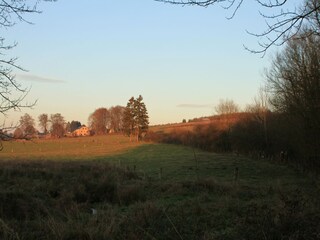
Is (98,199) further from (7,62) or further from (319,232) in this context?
(319,232)

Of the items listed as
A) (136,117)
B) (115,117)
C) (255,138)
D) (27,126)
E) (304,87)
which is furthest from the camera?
(115,117)

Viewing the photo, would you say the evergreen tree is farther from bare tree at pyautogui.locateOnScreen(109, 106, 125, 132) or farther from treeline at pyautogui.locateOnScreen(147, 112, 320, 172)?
bare tree at pyautogui.locateOnScreen(109, 106, 125, 132)

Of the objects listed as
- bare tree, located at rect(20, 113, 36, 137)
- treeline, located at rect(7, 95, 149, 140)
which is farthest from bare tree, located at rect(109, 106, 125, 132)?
bare tree, located at rect(20, 113, 36, 137)

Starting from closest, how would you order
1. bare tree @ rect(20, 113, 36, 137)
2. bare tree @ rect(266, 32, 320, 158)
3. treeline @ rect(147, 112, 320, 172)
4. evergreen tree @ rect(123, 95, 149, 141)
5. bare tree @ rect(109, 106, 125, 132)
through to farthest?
bare tree @ rect(20, 113, 36, 137) < bare tree @ rect(266, 32, 320, 158) < treeline @ rect(147, 112, 320, 172) < evergreen tree @ rect(123, 95, 149, 141) < bare tree @ rect(109, 106, 125, 132)

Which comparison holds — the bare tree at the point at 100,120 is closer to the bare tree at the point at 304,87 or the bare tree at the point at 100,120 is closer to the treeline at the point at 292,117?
the treeline at the point at 292,117

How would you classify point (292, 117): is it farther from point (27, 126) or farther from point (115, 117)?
point (115, 117)

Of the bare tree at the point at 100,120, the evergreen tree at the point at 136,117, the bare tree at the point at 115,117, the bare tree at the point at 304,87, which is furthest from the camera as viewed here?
the bare tree at the point at 100,120

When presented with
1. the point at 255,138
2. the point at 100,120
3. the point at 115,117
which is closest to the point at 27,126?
the point at 255,138

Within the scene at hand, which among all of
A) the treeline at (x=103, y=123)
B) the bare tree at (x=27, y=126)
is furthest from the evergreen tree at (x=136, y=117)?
the bare tree at (x=27, y=126)

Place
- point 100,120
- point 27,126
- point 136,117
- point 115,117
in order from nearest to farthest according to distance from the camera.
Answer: point 27,126 → point 136,117 → point 115,117 → point 100,120

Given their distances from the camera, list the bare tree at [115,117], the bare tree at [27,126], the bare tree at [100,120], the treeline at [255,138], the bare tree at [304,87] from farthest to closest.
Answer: the bare tree at [100,120] → the bare tree at [115,117] → the treeline at [255,138] → the bare tree at [304,87] → the bare tree at [27,126]

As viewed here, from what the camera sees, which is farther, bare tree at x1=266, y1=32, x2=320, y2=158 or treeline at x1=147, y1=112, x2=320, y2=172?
→ treeline at x1=147, y1=112, x2=320, y2=172

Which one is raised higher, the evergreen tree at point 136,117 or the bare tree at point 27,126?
the evergreen tree at point 136,117

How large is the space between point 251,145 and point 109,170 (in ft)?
122
